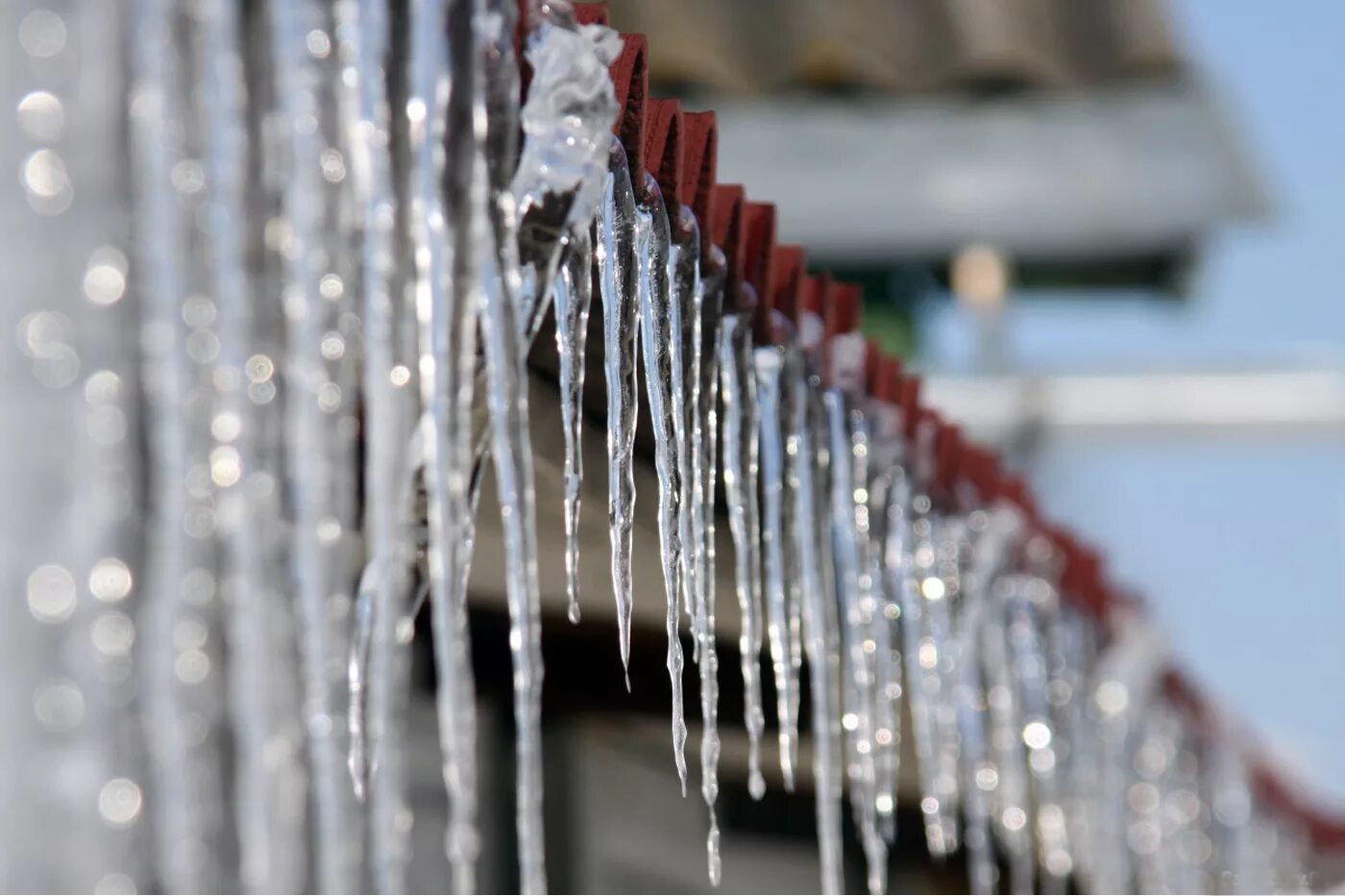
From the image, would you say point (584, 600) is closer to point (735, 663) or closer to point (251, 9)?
point (735, 663)

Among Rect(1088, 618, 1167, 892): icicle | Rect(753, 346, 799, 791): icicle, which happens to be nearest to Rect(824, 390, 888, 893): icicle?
Rect(753, 346, 799, 791): icicle

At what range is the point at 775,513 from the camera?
5.89 ft

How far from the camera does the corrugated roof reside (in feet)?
23.1

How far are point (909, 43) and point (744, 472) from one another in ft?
19.1

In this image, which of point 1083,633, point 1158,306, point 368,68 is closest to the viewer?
point 368,68

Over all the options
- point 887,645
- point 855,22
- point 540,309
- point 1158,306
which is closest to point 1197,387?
point 1158,306

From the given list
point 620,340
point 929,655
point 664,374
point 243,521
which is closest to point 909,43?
point 929,655

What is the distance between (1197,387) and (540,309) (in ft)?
21.3

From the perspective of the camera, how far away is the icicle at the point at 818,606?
6.05ft

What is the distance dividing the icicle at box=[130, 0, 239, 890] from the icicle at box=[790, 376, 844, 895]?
995 millimetres

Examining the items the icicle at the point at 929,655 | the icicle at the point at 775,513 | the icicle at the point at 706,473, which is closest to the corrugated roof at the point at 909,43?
the icicle at the point at 929,655

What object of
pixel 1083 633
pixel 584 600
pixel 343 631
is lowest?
pixel 1083 633

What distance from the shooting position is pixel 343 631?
38.8 inches

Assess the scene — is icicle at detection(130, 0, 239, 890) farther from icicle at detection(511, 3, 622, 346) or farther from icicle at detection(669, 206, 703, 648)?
icicle at detection(669, 206, 703, 648)
